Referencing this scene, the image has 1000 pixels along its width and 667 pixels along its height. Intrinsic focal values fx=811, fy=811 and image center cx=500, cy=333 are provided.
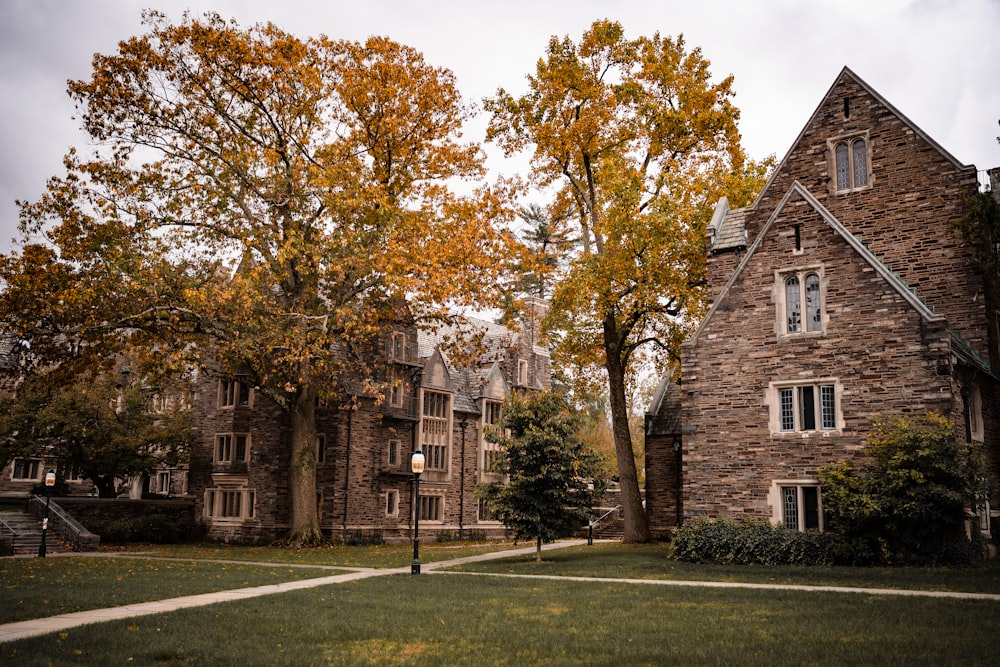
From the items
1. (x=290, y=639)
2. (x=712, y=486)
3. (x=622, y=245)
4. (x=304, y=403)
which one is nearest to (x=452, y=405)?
(x=304, y=403)

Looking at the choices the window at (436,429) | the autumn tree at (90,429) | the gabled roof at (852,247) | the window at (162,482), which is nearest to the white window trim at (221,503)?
the autumn tree at (90,429)

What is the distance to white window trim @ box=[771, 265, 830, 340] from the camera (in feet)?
73.9

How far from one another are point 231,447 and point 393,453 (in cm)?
763

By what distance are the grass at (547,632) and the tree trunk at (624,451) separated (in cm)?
Answer: 1591

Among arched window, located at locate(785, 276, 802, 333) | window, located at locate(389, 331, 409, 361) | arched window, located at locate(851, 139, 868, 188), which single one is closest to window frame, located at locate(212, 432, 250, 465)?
window, located at locate(389, 331, 409, 361)

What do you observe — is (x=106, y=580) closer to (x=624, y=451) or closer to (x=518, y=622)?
(x=518, y=622)

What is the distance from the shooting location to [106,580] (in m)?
17.3

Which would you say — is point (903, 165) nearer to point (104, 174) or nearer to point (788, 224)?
point (788, 224)

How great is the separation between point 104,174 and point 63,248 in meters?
3.04

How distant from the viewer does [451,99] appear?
29.5m

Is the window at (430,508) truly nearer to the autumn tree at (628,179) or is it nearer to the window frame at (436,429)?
the window frame at (436,429)

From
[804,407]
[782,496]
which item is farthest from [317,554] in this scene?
[804,407]

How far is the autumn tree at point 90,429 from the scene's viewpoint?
36.4 meters

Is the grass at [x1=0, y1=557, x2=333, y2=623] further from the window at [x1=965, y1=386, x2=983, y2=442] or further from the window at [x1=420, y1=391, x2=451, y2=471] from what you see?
the window at [x1=965, y1=386, x2=983, y2=442]
